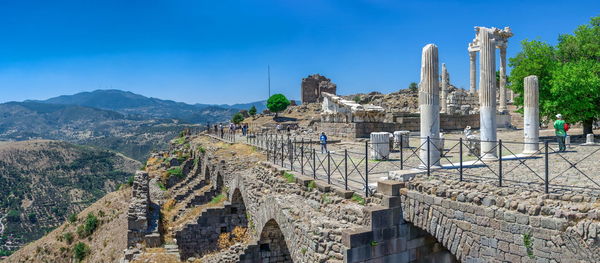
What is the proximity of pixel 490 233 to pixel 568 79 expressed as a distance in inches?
569

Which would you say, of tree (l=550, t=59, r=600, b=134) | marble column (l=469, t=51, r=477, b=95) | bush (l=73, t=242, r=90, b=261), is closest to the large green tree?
tree (l=550, t=59, r=600, b=134)

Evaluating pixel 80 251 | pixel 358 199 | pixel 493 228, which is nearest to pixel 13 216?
pixel 80 251

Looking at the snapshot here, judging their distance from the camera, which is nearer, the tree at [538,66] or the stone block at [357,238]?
the stone block at [357,238]

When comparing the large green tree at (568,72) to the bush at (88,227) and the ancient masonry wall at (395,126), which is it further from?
the bush at (88,227)

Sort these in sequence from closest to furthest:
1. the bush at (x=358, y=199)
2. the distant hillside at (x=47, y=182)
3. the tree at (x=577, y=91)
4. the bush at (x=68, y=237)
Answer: the bush at (x=358, y=199), the tree at (x=577, y=91), the bush at (x=68, y=237), the distant hillside at (x=47, y=182)

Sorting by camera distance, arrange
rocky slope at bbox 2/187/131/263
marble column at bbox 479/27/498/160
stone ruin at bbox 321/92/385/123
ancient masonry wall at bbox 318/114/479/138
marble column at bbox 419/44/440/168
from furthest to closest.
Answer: stone ruin at bbox 321/92/385/123 < ancient masonry wall at bbox 318/114/479/138 < rocky slope at bbox 2/187/131/263 < marble column at bbox 479/27/498/160 < marble column at bbox 419/44/440/168

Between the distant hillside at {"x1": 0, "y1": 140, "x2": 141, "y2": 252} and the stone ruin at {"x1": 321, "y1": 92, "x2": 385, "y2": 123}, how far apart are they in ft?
156

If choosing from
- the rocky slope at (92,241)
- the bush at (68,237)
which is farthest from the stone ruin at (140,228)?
the bush at (68,237)

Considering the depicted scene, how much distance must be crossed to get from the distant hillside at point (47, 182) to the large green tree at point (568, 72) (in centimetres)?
5863

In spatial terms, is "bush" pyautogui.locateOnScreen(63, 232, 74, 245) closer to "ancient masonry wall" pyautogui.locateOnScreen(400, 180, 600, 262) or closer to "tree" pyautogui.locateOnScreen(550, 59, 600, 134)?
"ancient masonry wall" pyautogui.locateOnScreen(400, 180, 600, 262)

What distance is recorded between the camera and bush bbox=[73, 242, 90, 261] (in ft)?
68.1

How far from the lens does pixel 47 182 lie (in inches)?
3477

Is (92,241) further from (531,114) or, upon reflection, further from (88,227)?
(531,114)

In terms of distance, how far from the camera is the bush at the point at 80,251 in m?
20.8
